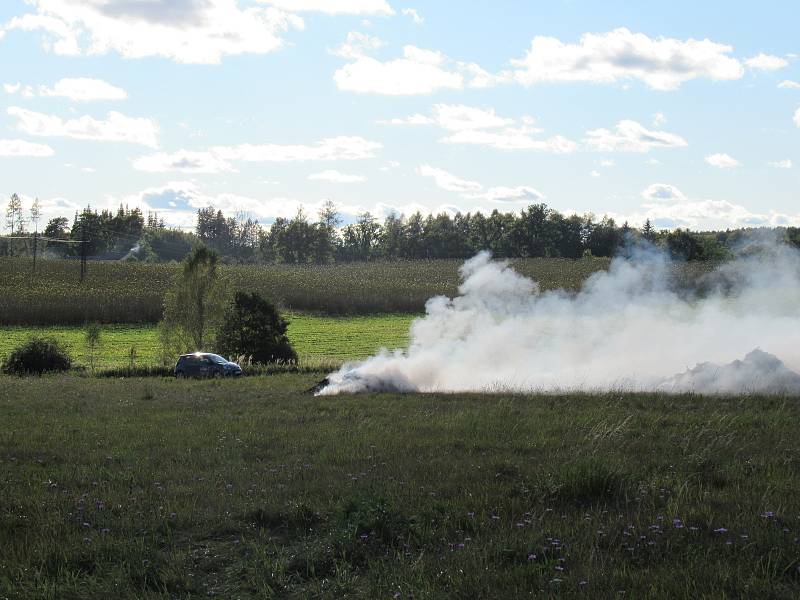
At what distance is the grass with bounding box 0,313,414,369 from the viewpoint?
171ft

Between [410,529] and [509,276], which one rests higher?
[509,276]

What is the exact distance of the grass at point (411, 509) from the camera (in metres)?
7.05

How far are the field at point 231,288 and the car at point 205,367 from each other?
12165 mm

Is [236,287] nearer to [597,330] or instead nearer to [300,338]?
[300,338]

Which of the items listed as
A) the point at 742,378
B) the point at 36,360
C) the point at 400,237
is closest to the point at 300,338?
the point at 36,360

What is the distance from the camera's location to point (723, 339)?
1209 inches

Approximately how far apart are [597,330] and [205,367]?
1999 cm

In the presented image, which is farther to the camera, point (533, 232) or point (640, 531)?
point (533, 232)

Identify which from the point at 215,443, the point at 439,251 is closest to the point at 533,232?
the point at 439,251

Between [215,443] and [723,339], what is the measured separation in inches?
908

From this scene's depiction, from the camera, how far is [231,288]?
51.1m

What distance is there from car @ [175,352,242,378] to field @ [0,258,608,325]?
12.2 metres

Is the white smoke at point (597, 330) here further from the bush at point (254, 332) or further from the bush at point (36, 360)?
the bush at point (36, 360)

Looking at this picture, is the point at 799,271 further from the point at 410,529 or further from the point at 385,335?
the point at 385,335
